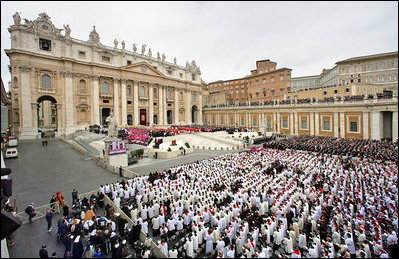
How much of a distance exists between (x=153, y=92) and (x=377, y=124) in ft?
148

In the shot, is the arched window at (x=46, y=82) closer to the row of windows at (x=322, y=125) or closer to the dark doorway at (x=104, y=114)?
the dark doorway at (x=104, y=114)

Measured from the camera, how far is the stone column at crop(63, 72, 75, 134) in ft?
119

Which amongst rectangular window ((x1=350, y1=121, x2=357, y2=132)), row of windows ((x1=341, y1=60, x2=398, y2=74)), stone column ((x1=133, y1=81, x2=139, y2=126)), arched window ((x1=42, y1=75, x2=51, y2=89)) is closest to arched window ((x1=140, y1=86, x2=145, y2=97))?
stone column ((x1=133, y1=81, x2=139, y2=126))

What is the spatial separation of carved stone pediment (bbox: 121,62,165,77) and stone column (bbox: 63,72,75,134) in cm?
1141

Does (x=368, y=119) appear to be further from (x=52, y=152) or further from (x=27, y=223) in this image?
(x=52, y=152)

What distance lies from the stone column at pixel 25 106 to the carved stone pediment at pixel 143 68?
56.5ft

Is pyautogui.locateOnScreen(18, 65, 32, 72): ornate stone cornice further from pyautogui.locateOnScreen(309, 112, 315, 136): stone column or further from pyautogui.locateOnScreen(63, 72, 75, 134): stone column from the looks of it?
pyautogui.locateOnScreen(309, 112, 315, 136): stone column

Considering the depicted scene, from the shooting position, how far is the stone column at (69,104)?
3631 cm

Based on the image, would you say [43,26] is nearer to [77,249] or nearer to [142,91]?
[142,91]

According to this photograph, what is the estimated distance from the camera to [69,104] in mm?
36656

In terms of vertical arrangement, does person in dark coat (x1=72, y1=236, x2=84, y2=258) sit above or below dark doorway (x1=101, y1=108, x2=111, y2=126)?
below

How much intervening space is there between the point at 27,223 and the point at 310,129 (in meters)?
39.6

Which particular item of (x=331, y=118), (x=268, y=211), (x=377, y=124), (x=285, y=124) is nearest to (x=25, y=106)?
(x=268, y=211)

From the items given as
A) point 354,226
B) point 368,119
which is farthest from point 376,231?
point 368,119
